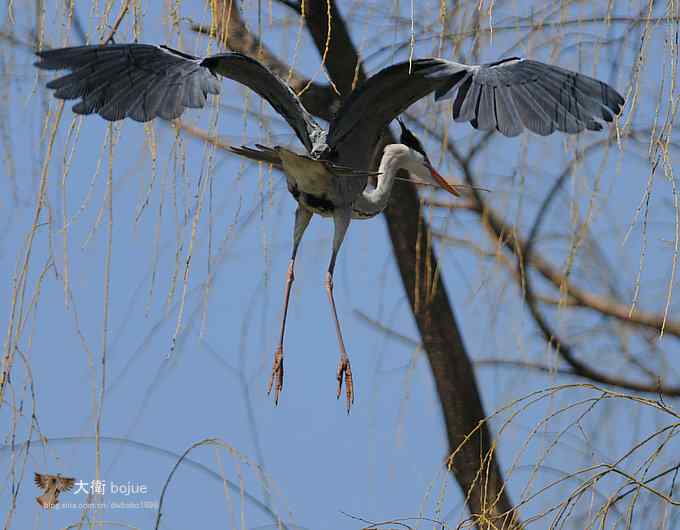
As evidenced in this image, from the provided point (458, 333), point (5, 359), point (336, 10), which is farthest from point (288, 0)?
point (5, 359)

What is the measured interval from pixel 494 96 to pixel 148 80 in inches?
19.6

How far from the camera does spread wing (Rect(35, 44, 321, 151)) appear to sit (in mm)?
1655

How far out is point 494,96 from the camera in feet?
5.52

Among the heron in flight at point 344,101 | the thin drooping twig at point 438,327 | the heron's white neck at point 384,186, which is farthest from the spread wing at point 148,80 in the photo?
the thin drooping twig at point 438,327

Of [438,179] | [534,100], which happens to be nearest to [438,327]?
[438,179]

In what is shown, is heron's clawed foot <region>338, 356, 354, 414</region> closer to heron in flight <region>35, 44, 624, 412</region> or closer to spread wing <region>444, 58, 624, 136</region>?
heron in flight <region>35, 44, 624, 412</region>

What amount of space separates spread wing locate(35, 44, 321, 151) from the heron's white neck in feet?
0.60

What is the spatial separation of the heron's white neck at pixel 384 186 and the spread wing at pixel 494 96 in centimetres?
10

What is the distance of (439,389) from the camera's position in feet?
9.37

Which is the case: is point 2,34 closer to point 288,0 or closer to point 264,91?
point 264,91

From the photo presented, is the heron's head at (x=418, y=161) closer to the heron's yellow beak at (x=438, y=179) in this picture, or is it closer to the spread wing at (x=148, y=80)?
the heron's yellow beak at (x=438, y=179)

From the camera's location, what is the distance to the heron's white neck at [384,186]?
1.87 m

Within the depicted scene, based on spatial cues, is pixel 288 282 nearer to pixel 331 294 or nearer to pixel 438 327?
pixel 331 294

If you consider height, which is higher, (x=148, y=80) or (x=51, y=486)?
(x=148, y=80)
